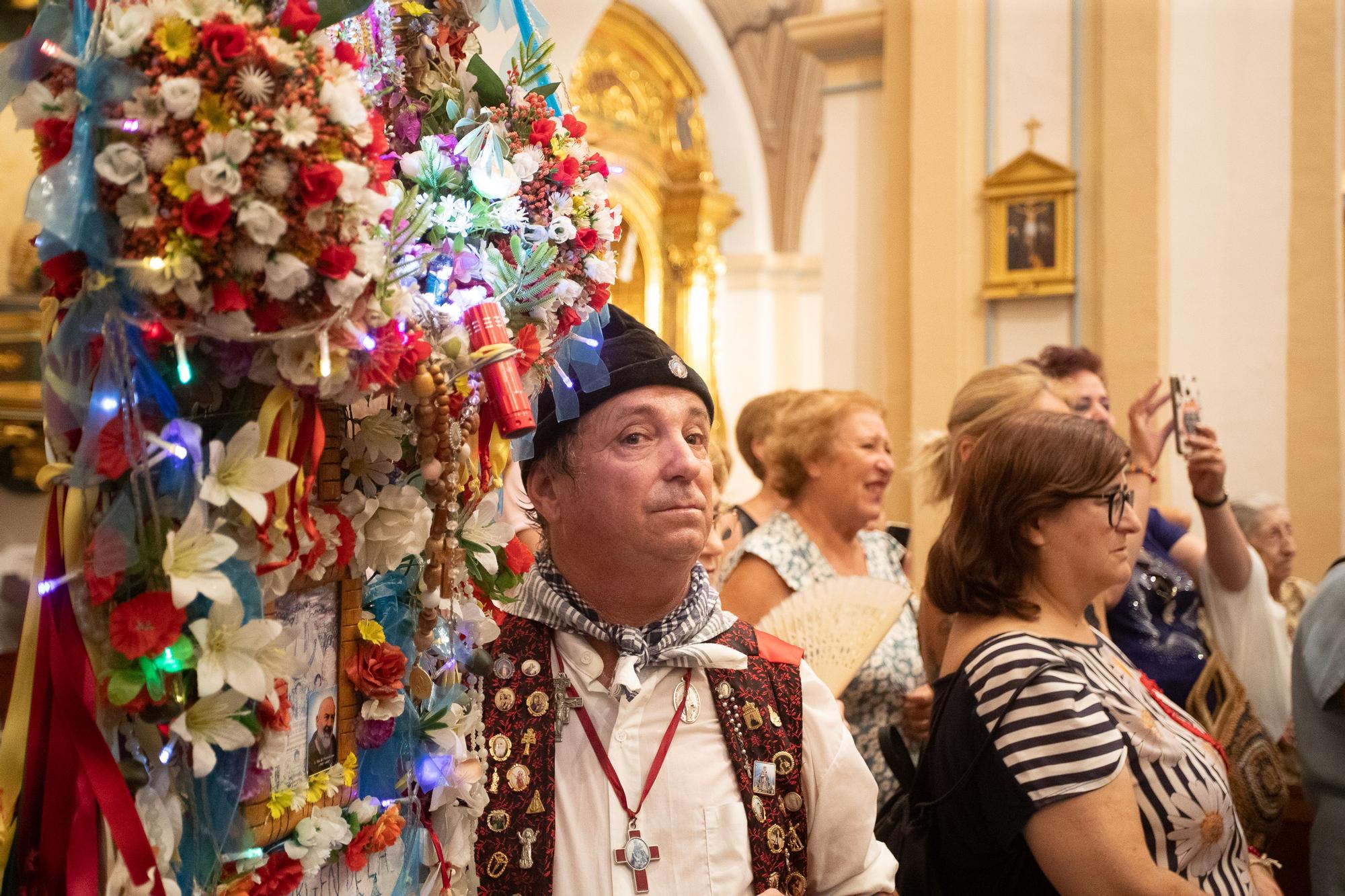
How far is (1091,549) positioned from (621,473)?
3.65 ft

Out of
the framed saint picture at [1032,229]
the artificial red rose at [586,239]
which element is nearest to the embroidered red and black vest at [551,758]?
the artificial red rose at [586,239]

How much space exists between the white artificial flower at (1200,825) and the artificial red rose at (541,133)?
5.67 ft

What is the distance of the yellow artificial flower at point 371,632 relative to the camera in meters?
1.46

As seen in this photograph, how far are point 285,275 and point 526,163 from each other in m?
0.51

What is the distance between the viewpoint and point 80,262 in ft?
3.85

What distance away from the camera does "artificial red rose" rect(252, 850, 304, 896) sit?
1298 millimetres

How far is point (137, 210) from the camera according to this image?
1134mm

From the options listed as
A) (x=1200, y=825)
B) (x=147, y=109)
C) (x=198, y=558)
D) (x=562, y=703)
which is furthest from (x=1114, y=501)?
(x=147, y=109)

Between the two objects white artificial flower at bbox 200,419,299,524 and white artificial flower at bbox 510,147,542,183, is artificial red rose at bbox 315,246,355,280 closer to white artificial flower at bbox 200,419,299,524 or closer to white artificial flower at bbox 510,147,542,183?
white artificial flower at bbox 200,419,299,524

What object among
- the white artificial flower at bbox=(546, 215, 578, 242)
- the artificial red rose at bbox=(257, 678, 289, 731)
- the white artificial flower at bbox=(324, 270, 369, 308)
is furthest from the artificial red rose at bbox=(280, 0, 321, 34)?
the artificial red rose at bbox=(257, 678, 289, 731)

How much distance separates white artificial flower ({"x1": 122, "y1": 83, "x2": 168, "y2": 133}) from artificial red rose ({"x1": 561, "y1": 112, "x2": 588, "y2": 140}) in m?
0.71

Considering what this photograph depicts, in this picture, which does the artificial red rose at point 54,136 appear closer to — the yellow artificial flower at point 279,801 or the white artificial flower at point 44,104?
the white artificial flower at point 44,104

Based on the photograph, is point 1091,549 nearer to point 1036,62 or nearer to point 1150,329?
point 1150,329

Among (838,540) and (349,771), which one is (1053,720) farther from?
(838,540)
